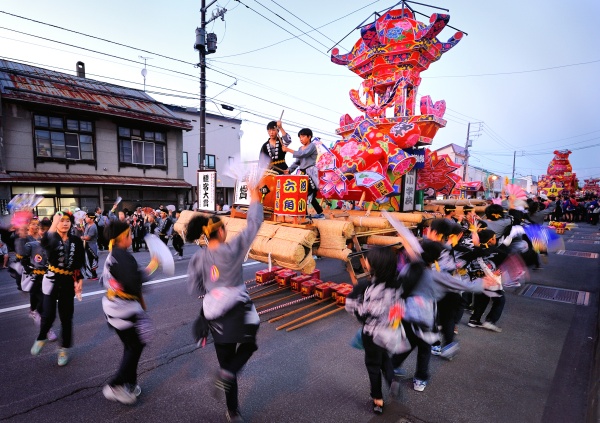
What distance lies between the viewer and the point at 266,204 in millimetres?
5578

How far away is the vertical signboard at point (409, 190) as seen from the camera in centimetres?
729

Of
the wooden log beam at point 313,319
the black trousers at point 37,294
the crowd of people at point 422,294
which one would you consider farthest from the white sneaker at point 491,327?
the black trousers at point 37,294

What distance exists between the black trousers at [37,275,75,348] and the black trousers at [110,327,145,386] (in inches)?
50.5

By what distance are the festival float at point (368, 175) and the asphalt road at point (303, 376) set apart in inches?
47.8

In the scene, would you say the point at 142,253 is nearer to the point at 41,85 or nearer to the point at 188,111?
the point at 41,85

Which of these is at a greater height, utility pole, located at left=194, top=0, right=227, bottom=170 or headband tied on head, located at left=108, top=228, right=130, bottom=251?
utility pole, located at left=194, top=0, right=227, bottom=170

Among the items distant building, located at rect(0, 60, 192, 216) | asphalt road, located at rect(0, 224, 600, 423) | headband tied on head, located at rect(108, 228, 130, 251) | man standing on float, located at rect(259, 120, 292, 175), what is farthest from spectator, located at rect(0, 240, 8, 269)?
man standing on float, located at rect(259, 120, 292, 175)

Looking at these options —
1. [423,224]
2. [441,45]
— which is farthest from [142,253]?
[441,45]

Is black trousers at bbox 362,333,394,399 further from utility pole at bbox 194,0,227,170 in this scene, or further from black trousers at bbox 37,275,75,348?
utility pole at bbox 194,0,227,170

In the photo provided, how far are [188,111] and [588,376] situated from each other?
2389 cm

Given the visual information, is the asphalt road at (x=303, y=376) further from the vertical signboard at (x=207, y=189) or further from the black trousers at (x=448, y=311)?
the vertical signboard at (x=207, y=189)

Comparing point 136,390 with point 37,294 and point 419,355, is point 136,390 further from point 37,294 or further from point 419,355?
point 419,355

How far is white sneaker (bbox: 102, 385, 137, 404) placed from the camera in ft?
9.70

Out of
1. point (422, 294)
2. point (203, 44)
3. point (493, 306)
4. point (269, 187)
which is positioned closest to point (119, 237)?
point (269, 187)
